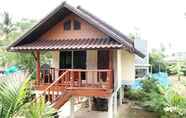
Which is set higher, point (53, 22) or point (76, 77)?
point (53, 22)

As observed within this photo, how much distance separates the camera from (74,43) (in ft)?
49.3

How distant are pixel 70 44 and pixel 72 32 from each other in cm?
173

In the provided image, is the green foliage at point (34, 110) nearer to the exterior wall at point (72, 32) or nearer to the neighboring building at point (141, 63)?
the exterior wall at point (72, 32)

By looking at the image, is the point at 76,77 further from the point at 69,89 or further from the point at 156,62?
the point at 156,62

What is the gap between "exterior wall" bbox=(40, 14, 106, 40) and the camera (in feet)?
52.5

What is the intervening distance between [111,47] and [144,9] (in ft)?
200

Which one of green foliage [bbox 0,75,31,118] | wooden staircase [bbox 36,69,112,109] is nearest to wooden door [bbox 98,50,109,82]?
wooden staircase [bbox 36,69,112,109]

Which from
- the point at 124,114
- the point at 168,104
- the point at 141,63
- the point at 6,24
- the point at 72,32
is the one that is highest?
the point at 6,24

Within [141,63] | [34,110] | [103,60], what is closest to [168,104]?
[103,60]

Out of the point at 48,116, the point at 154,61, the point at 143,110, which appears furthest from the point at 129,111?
A: the point at 154,61

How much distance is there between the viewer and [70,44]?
48.8 feet

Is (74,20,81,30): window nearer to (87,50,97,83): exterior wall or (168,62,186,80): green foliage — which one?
(87,50,97,83): exterior wall

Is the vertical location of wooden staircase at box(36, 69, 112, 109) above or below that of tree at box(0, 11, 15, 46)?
below

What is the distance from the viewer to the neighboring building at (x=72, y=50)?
14312 millimetres
